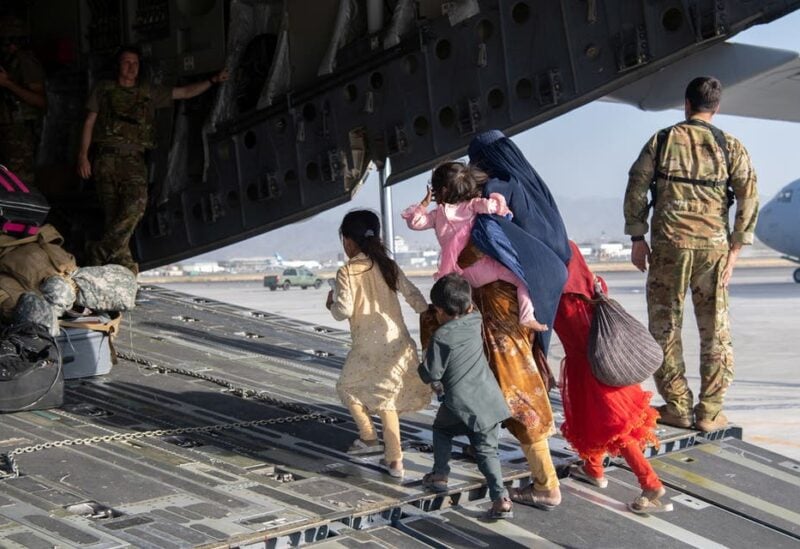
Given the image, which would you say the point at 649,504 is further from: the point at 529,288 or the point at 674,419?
the point at 674,419


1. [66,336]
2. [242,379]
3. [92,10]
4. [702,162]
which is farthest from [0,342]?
[92,10]


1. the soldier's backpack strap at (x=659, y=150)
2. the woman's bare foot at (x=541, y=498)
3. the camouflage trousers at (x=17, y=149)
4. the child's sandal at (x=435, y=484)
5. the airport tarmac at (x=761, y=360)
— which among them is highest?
the camouflage trousers at (x=17, y=149)

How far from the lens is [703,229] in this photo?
16.7 feet

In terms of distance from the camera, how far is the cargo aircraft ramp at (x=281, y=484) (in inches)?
146

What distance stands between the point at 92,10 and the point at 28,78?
2.50ft

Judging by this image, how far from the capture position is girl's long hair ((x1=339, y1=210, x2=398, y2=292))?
4504 millimetres

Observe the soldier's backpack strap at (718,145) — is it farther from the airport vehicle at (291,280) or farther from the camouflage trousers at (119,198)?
the airport vehicle at (291,280)

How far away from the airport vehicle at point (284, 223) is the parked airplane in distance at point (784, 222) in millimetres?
19233

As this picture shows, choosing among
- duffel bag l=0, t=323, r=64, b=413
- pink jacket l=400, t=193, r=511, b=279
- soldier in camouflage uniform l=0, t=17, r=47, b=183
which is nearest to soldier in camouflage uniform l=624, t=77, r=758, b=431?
pink jacket l=400, t=193, r=511, b=279

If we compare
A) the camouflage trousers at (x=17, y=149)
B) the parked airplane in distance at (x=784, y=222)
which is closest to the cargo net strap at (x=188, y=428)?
the camouflage trousers at (x=17, y=149)

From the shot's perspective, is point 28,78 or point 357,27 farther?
point 28,78

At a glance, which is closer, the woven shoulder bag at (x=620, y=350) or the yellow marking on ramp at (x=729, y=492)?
the woven shoulder bag at (x=620, y=350)

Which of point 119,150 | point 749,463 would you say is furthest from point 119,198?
point 749,463

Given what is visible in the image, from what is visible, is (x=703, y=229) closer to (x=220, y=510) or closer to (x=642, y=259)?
(x=642, y=259)
